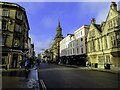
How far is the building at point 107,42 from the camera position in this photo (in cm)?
3132

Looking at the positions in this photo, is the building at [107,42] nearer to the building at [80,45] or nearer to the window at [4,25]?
the building at [80,45]

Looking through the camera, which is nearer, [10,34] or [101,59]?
[10,34]

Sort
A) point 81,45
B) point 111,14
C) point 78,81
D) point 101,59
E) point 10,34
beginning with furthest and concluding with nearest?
point 81,45
point 101,59
point 10,34
point 111,14
point 78,81

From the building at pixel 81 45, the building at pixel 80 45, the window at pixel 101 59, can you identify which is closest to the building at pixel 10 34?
the window at pixel 101 59

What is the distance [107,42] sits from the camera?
1383 inches

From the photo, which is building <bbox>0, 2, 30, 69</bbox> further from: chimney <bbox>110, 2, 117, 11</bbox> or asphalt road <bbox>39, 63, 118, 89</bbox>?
chimney <bbox>110, 2, 117, 11</bbox>

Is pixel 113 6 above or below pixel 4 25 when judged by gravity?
above

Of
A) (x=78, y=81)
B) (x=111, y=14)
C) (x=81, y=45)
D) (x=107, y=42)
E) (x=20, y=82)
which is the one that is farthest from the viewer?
(x=81, y=45)

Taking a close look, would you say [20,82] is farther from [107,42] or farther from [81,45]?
[81,45]

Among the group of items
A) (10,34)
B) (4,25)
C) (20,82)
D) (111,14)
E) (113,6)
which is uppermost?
(113,6)

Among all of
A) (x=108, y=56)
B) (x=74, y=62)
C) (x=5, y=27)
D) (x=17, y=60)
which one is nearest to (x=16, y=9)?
(x=5, y=27)

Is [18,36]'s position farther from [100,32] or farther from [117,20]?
[117,20]

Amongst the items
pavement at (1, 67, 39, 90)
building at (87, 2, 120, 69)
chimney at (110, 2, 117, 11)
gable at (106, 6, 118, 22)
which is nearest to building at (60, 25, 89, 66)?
building at (87, 2, 120, 69)

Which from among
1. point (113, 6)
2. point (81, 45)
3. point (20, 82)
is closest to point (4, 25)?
point (113, 6)
